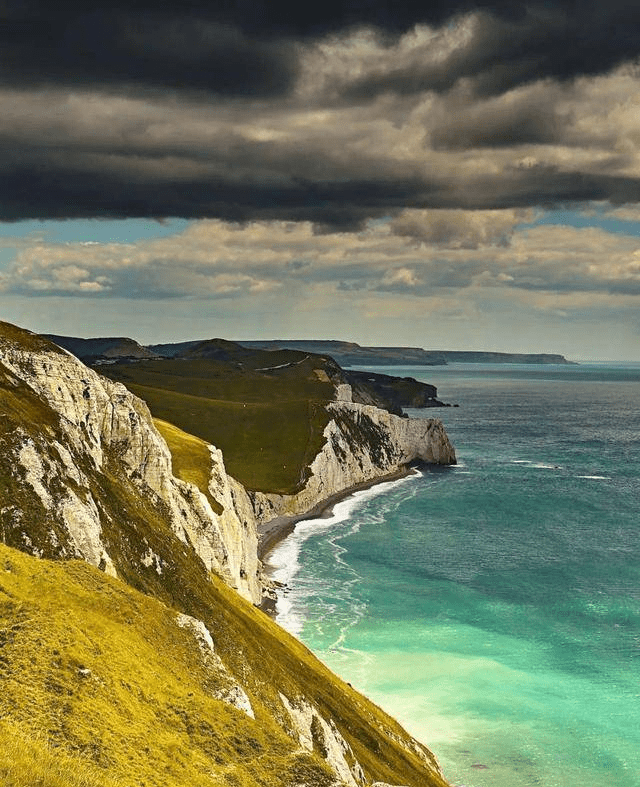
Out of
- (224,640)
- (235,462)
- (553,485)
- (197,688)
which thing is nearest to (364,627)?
(224,640)

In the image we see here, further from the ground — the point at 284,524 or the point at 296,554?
the point at 284,524

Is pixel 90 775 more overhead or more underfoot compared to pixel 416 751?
more overhead

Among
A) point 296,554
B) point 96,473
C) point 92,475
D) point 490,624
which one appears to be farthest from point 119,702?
point 296,554

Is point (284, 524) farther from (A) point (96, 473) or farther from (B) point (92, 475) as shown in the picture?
(B) point (92, 475)

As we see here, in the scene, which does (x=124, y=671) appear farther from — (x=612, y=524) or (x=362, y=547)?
(x=612, y=524)

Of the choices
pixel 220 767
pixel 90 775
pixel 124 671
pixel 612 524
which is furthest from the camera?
pixel 612 524

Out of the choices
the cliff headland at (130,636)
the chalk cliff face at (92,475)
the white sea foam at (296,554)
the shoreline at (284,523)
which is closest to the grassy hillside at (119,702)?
the cliff headland at (130,636)
